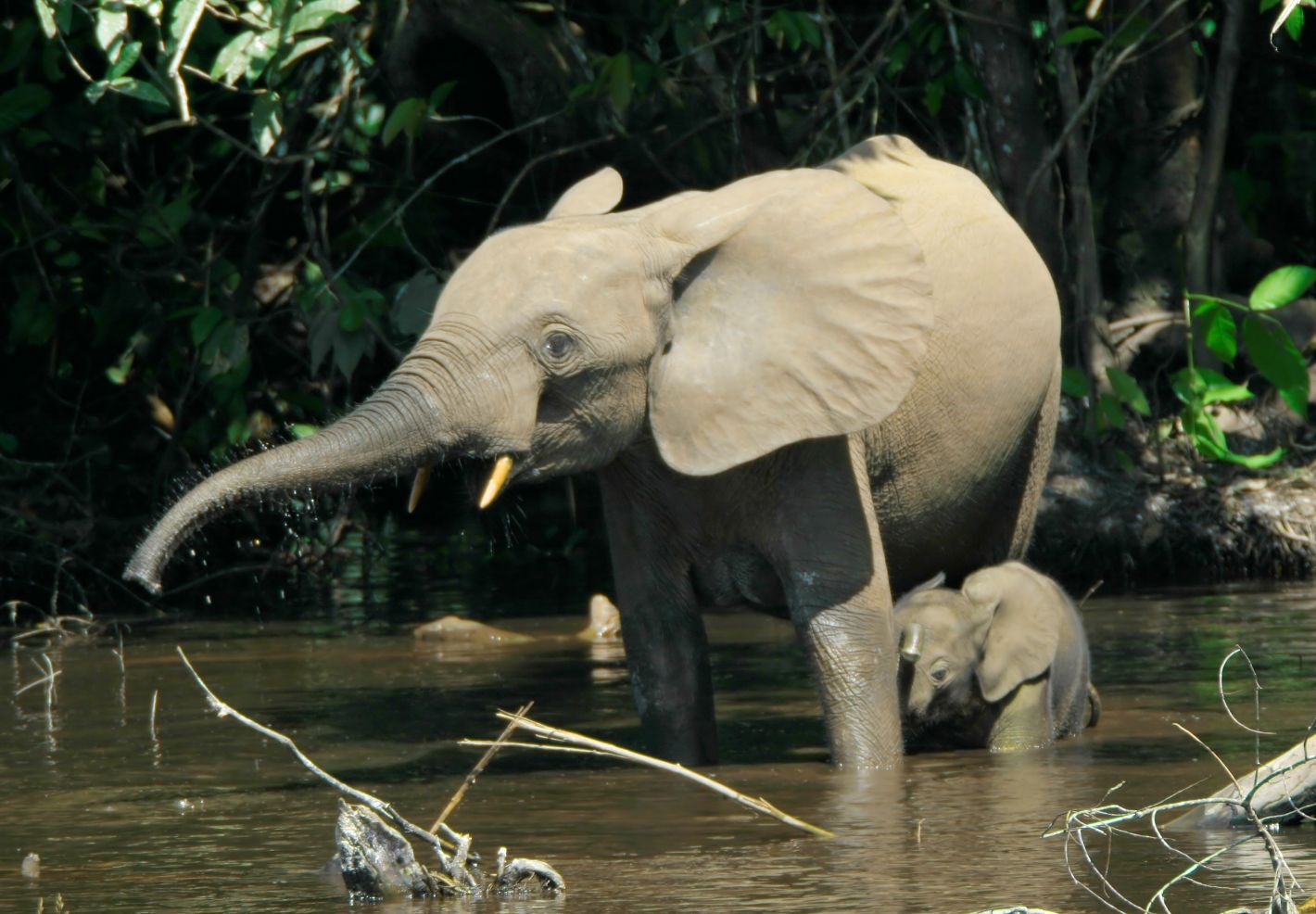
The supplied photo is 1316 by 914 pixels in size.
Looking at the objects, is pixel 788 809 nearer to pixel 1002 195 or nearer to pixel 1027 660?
pixel 1027 660

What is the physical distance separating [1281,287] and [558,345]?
477cm

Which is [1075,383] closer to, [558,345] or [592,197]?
[592,197]

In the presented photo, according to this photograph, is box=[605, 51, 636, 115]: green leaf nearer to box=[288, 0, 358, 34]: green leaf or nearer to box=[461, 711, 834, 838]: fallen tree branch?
box=[288, 0, 358, 34]: green leaf

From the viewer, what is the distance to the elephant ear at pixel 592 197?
280 inches

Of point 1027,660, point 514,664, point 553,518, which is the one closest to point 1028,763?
point 1027,660

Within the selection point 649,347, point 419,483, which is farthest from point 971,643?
point 419,483

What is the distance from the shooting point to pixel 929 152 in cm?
1254

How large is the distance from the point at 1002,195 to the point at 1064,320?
765 millimetres

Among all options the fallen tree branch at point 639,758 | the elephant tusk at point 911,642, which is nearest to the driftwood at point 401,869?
the fallen tree branch at point 639,758

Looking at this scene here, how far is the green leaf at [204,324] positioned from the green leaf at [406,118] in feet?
4.35

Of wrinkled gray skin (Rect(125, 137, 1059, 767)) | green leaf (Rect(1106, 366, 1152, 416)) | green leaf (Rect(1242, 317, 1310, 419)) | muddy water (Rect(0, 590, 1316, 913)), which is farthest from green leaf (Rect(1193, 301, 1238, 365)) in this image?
wrinkled gray skin (Rect(125, 137, 1059, 767))

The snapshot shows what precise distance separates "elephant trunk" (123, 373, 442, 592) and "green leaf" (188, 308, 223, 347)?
16.2 feet

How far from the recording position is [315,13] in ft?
29.0

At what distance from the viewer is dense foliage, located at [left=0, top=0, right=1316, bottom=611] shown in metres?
10.9
